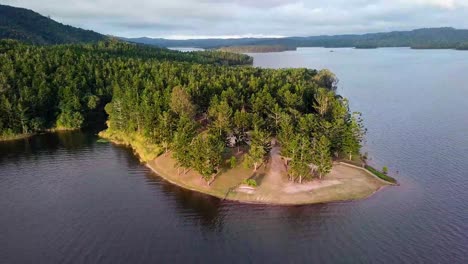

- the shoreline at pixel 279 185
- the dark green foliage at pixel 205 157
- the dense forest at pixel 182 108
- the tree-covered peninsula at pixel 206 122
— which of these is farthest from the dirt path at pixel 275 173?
the dark green foliage at pixel 205 157

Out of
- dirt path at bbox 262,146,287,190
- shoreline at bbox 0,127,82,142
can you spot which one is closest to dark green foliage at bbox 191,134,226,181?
dirt path at bbox 262,146,287,190

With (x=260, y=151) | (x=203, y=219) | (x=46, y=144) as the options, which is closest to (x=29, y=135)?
(x=46, y=144)

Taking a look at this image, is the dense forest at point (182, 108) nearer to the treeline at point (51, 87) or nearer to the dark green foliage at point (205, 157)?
the dark green foliage at point (205, 157)

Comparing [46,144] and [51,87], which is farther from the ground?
[51,87]

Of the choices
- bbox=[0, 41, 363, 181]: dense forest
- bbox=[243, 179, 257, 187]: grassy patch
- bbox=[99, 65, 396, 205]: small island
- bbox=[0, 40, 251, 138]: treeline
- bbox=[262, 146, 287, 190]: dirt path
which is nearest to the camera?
bbox=[99, 65, 396, 205]: small island

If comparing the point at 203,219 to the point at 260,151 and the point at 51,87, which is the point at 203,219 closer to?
the point at 260,151

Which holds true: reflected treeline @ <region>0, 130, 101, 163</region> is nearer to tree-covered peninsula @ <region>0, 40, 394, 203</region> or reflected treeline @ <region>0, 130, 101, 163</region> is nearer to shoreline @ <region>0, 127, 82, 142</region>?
shoreline @ <region>0, 127, 82, 142</region>

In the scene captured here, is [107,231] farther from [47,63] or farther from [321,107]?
[47,63]
